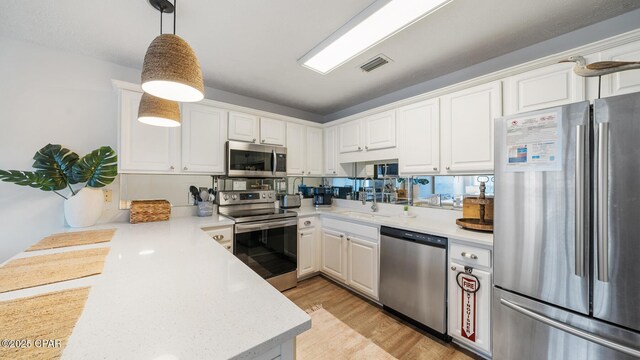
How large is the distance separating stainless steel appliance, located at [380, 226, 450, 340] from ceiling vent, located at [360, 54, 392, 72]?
162 cm

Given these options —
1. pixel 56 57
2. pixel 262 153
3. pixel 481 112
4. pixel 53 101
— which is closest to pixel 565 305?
pixel 481 112

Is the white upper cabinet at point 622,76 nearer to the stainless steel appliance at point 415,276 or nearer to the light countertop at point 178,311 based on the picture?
A: the stainless steel appliance at point 415,276

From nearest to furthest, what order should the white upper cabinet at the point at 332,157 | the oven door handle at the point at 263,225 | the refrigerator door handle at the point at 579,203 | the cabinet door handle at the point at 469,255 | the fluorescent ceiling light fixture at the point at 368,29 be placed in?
the refrigerator door handle at the point at 579,203, the fluorescent ceiling light fixture at the point at 368,29, the cabinet door handle at the point at 469,255, the oven door handle at the point at 263,225, the white upper cabinet at the point at 332,157

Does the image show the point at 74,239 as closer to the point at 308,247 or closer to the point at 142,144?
the point at 142,144

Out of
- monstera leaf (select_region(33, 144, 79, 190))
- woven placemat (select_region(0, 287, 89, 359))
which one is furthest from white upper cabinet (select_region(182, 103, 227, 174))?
woven placemat (select_region(0, 287, 89, 359))

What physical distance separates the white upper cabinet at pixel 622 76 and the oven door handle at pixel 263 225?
272 cm

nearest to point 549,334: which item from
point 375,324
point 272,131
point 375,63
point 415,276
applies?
point 415,276

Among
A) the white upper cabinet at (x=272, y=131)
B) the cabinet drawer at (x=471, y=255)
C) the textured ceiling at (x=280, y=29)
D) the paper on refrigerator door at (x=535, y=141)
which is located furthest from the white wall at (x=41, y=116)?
the paper on refrigerator door at (x=535, y=141)

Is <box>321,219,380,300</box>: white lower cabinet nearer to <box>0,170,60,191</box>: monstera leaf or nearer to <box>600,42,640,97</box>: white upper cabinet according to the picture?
<box>600,42,640,97</box>: white upper cabinet

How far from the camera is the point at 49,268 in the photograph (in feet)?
3.40

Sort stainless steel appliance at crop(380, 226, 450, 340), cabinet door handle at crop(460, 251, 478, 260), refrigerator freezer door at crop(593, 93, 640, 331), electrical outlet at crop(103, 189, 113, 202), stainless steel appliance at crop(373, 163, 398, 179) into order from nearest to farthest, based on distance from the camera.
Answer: refrigerator freezer door at crop(593, 93, 640, 331) < cabinet door handle at crop(460, 251, 478, 260) < stainless steel appliance at crop(380, 226, 450, 340) < electrical outlet at crop(103, 189, 113, 202) < stainless steel appliance at crop(373, 163, 398, 179)

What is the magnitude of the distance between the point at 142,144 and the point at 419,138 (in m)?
2.73

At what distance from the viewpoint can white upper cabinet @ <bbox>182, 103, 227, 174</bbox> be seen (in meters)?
2.37

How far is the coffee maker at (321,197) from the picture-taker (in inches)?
138
